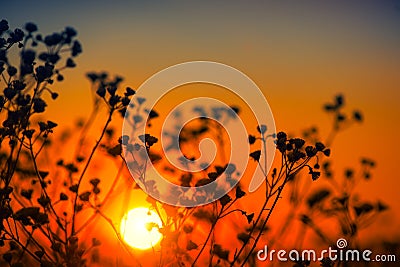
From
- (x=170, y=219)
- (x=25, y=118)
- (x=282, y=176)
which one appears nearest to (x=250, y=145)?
(x=282, y=176)

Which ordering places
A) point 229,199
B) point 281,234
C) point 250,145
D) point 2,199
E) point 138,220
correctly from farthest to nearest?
point 281,234, point 138,220, point 250,145, point 229,199, point 2,199

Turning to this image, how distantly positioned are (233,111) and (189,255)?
2.71 metres

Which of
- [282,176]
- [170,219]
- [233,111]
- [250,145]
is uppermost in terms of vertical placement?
[233,111]

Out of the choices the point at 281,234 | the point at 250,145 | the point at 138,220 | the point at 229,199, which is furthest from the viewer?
the point at 281,234

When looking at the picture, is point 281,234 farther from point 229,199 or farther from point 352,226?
point 229,199

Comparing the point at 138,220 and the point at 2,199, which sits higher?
the point at 138,220

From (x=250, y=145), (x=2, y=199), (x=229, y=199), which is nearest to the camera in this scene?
(x=2, y=199)

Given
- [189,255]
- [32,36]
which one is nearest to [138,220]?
[189,255]

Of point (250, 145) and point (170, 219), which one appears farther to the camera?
point (250, 145)

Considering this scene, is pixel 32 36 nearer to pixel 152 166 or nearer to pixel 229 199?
pixel 152 166

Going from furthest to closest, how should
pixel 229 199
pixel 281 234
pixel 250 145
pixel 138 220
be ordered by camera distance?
pixel 281 234 < pixel 138 220 < pixel 250 145 < pixel 229 199

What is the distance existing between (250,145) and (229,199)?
1.01 metres

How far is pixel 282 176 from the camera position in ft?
23.8

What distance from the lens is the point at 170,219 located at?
23.9 ft
